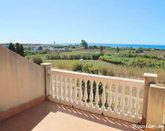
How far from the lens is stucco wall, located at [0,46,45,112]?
321 cm

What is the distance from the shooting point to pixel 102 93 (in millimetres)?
3574

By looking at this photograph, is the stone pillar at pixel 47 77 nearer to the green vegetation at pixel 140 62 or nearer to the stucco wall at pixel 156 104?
the stucco wall at pixel 156 104

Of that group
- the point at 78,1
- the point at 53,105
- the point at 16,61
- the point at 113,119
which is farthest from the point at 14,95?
the point at 78,1

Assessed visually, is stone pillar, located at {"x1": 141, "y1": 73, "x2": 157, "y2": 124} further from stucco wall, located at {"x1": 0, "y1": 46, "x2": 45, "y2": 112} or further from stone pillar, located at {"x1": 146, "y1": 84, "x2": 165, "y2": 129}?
stucco wall, located at {"x1": 0, "y1": 46, "x2": 45, "y2": 112}

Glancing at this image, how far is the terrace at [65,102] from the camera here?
2936mm

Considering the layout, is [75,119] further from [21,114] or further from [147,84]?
[147,84]

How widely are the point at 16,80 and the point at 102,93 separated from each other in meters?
1.89

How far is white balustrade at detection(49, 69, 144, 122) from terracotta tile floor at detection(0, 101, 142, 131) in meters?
0.17

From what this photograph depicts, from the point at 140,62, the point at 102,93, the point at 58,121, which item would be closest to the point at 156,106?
the point at 102,93

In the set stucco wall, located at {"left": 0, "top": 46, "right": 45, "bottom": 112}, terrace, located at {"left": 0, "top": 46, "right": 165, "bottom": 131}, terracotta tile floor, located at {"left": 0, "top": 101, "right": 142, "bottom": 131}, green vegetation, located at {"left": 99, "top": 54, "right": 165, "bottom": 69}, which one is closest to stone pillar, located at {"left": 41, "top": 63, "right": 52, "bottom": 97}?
terrace, located at {"left": 0, "top": 46, "right": 165, "bottom": 131}

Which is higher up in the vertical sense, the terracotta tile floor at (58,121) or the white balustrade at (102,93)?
the white balustrade at (102,93)

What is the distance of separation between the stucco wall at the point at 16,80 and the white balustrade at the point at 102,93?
476 mm

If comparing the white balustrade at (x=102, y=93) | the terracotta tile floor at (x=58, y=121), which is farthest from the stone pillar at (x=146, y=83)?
the terracotta tile floor at (x=58, y=121)

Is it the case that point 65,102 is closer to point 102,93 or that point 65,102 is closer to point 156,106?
point 102,93
